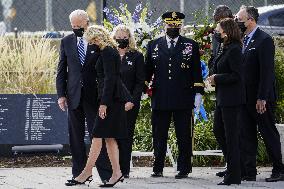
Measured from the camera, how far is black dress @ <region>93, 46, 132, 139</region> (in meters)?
10.2

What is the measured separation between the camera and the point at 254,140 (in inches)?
437

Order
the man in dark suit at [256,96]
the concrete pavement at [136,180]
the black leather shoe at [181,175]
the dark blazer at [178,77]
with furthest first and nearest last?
the dark blazer at [178,77]
the black leather shoe at [181,175]
the man in dark suit at [256,96]
the concrete pavement at [136,180]

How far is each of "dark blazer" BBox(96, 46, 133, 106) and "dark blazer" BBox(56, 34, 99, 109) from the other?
0.15 meters

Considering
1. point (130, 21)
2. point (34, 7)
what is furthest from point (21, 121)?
point (34, 7)

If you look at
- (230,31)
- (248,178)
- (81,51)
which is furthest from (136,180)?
(230,31)

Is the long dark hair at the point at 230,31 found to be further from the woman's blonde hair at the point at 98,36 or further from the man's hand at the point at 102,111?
the man's hand at the point at 102,111

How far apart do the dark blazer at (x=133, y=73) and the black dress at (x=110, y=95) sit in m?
0.93

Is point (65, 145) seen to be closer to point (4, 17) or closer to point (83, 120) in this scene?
point (83, 120)

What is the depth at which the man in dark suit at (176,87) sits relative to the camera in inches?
444


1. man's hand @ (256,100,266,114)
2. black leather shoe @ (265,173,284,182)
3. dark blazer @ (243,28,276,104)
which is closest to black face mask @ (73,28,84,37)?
dark blazer @ (243,28,276,104)

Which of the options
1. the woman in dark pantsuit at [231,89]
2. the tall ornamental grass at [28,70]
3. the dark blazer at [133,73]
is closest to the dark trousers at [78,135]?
the dark blazer at [133,73]

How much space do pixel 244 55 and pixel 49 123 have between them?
3566 millimetres

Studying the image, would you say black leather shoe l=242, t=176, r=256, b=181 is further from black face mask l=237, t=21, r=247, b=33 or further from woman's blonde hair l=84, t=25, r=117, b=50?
woman's blonde hair l=84, t=25, r=117, b=50

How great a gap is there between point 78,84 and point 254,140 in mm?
2218
